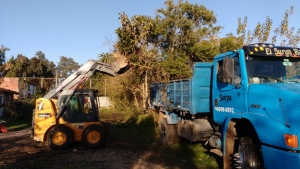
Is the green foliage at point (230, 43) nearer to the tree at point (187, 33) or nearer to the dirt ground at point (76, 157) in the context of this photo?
the tree at point (187, 33)

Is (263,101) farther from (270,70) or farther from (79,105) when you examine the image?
(79,105)

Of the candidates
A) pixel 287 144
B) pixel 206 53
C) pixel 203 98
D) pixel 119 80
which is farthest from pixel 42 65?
pixel 287 144

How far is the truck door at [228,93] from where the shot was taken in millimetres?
6023

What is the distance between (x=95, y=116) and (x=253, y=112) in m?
6.20

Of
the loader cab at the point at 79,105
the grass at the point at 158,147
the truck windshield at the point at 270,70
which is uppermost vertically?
the truck windshield at the point at 270,70

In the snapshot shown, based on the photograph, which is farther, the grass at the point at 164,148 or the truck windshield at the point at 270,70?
the grass at the point at 164,148

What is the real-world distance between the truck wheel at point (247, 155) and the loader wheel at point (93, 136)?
533 centimetres

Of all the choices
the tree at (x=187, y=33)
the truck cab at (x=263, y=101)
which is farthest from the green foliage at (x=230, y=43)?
the truck cab at (x=263, y=101)

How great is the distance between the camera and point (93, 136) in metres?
9.80

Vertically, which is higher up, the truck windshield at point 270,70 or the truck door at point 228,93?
the truck windshield at point 270,70

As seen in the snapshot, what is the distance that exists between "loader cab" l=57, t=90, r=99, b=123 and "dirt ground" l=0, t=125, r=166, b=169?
3.51 ft

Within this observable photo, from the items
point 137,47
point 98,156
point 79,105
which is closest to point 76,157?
point 98,156

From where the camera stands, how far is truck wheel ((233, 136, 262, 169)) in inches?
210

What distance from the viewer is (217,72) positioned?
718 centimetres
